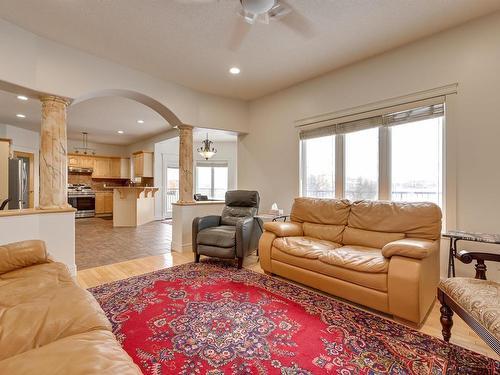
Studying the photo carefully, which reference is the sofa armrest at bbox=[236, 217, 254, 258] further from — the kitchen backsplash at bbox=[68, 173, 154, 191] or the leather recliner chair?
the kitchen backsplash at bbox=[68, 173, 154, 191]

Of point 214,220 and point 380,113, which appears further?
point 214,220

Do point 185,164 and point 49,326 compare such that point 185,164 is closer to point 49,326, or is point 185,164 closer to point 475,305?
point 49,326

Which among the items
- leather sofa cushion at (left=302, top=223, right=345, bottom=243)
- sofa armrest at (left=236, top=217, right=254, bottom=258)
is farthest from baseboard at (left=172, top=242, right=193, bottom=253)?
leather sofa cushion at (left=302, top=223, right=345, bottom=243)

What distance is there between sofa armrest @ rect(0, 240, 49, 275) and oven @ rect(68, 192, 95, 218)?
24.8 ft

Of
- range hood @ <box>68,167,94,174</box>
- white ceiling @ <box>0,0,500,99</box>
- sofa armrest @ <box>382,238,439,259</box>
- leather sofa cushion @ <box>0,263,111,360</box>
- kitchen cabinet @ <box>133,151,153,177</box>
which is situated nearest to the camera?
leather sofa cushion @ <box>0,263,111,360</box>

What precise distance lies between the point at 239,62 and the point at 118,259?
341cm

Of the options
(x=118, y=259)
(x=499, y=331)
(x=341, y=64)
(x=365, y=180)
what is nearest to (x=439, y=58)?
(x=341, y=64)

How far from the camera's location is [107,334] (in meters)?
1.12

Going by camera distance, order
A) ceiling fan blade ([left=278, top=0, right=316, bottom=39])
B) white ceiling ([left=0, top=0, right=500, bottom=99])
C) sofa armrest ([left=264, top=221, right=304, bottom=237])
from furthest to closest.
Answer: sofa armrest ([left=264, top=221, right=304, bottom=237]) → ceiling fan blade ([left=278, top=0, right=316, bottom=39]) → white ceiling ([left=0, top=0, right=500, bottom=99])

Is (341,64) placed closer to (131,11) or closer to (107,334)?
(131,11)

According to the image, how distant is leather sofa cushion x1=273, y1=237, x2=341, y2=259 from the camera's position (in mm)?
2602

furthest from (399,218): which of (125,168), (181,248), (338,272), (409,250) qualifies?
(125,168)

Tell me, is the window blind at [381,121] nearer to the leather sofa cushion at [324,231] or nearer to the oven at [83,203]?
the leather sofa cushion at [324,231]

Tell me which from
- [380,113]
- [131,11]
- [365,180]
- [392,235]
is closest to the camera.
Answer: [131,11]
